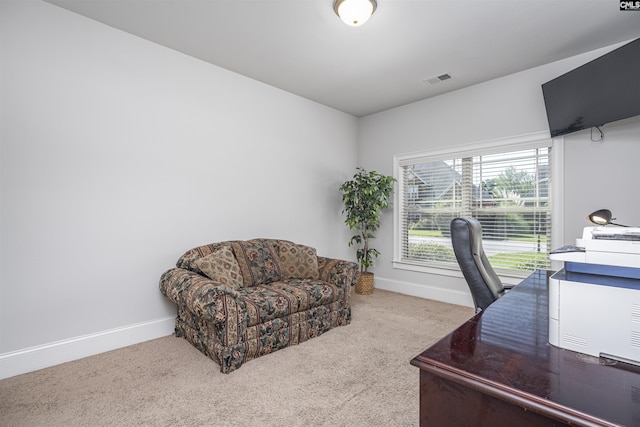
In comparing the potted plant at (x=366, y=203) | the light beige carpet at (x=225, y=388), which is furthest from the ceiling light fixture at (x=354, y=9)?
the light beige carpet at (x=225, y=388)

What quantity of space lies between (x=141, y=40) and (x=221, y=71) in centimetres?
79

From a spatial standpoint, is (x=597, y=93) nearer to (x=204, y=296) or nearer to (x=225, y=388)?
(x=204, y=296)

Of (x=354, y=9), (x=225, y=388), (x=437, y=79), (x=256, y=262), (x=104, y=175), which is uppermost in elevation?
(x=437, y=79)

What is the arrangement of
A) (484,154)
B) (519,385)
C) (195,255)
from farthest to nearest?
(484,154)
(195,255)
(519,385)

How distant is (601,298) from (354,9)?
2263mm

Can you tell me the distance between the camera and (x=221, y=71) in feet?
10.9

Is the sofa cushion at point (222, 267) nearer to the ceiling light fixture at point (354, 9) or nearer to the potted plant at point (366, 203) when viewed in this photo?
the potted plant at point (366, 203)

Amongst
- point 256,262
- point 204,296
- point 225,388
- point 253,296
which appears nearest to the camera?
point 225,388

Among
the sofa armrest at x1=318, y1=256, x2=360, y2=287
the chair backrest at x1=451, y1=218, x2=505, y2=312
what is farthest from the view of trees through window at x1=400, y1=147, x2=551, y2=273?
the chair backrest at x1=451, y1=218, x2=505, y2=312

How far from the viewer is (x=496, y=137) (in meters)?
3.56

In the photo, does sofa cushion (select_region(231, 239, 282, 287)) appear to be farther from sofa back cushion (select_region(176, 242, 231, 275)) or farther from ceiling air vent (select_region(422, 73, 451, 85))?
ceiling air vent (select_region(422, 73, 451, 85))

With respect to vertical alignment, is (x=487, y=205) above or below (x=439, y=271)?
above

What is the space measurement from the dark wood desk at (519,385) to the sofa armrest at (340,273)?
2133mm

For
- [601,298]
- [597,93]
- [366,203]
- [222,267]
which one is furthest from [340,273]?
[597,93]
